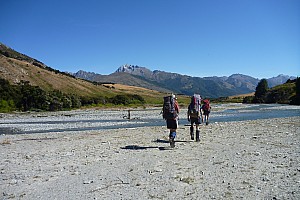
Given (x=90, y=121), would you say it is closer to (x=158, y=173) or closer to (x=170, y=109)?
(x=170, y=109)

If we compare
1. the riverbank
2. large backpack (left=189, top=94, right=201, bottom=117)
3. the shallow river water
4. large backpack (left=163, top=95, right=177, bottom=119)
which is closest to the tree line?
the shallow river water

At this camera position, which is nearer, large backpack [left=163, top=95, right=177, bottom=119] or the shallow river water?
large backpack [left=163, top=95, right=177, bottom=119]

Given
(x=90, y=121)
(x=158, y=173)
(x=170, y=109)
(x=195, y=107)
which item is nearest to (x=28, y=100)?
(x=90, y=121)

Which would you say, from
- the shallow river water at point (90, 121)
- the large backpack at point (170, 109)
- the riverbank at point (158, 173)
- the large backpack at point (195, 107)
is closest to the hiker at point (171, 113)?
the large backpack at point (170, 109)

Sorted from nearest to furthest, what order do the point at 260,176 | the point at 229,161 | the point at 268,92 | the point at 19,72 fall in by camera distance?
1. the point at 260,176
2. the point at 229,161
3. the point at 19,72
4. the point at 268,92

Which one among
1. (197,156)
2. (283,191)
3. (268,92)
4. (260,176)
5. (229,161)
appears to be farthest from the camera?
(268,92)

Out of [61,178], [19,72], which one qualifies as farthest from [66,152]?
[19,72]

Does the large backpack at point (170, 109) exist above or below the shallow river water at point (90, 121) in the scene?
above

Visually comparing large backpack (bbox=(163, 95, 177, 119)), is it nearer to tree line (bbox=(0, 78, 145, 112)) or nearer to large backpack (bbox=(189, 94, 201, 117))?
large backpack (bbox=(189, 94, 201, 117))

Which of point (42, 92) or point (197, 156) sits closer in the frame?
point (197, 156)

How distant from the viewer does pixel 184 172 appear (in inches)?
403

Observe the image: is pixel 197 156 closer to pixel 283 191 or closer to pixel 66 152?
pixel 283 191

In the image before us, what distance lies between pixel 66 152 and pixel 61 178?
5.55 m

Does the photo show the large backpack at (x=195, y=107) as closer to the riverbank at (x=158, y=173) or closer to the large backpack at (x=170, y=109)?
the large backpack at (x=170, y=109)
